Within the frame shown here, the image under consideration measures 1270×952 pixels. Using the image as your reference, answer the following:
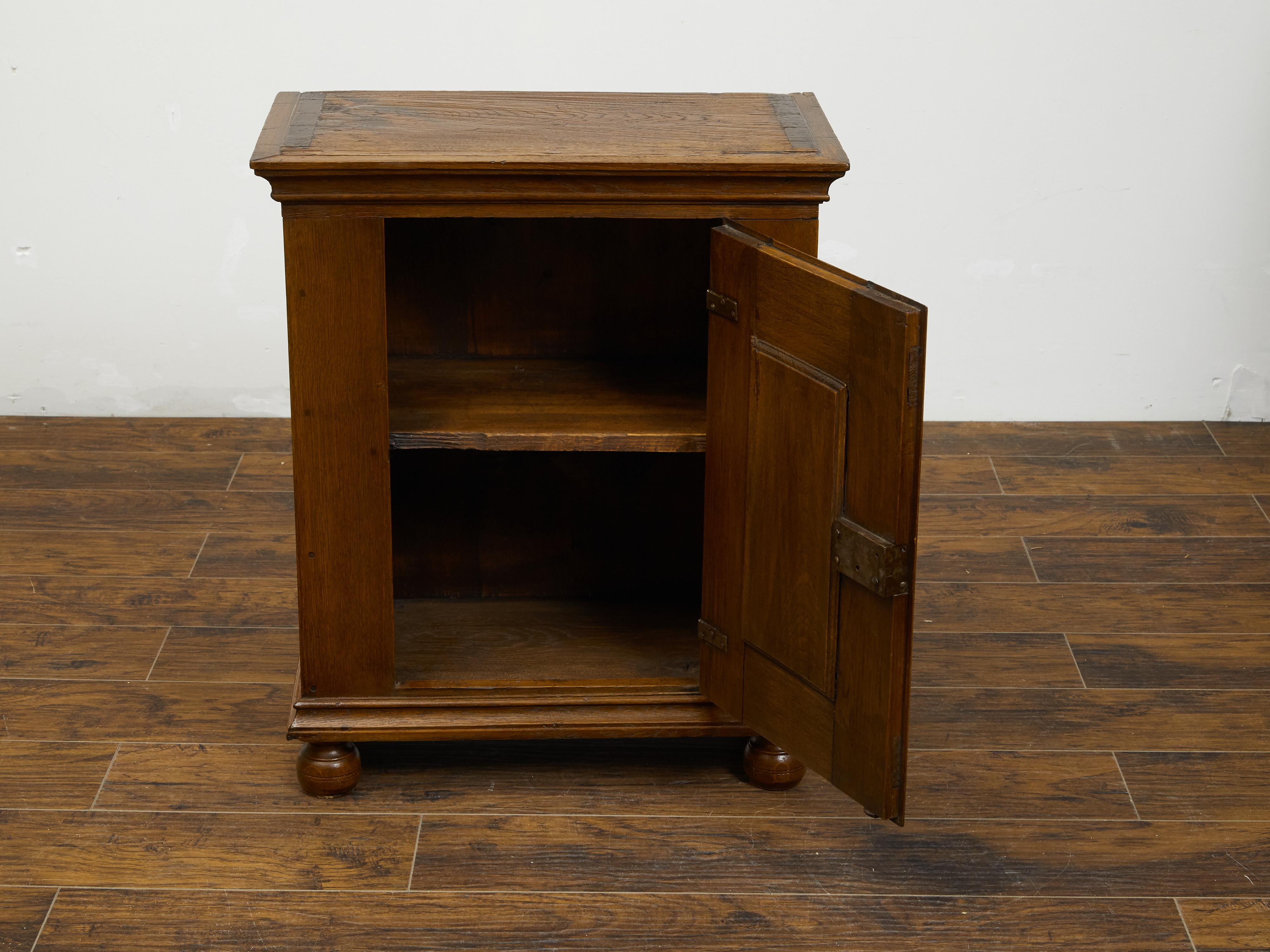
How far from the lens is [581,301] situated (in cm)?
270

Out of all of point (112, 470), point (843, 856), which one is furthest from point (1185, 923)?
point (112, 470)

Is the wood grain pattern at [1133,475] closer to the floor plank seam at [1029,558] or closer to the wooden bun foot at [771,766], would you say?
the floor plank seam at [1029,558]

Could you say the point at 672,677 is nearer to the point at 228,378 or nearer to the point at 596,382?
the point at 596,382

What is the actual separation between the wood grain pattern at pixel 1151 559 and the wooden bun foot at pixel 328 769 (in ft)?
4.61

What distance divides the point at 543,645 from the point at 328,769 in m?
0.41

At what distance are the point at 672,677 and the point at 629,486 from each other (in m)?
0.45

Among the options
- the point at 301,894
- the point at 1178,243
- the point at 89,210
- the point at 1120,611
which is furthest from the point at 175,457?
the point at 1178,243

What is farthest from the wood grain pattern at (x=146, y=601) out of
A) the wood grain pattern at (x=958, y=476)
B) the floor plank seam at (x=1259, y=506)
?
the floor plank seam at (x=1259, y=506)

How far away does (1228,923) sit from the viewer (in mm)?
2195

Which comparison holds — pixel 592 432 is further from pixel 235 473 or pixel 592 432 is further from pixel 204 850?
pixel 235 473

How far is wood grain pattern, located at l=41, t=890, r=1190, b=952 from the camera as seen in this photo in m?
2.15

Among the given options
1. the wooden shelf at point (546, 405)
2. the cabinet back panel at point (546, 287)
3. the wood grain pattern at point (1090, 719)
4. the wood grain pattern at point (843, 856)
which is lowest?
the wood grain pattern at point (843, 856)

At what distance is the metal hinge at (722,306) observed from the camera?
215cm

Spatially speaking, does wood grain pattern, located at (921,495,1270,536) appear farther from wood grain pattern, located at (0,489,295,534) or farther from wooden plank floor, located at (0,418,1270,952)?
wood grain pattern, located at (0,489,295,534)
